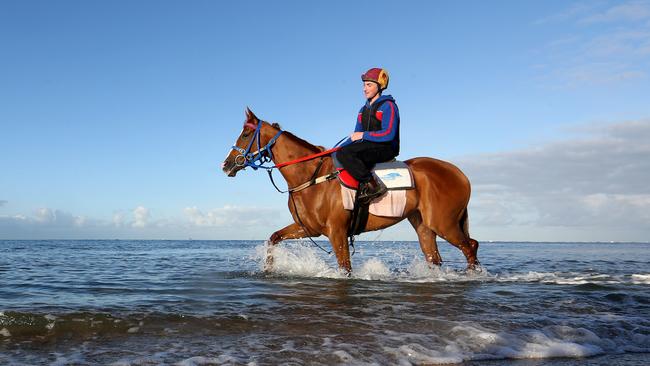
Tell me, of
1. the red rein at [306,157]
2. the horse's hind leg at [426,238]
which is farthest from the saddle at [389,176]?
the horse's hind leg at [426,238]

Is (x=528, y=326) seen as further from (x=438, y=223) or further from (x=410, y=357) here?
(x=438, y=223)

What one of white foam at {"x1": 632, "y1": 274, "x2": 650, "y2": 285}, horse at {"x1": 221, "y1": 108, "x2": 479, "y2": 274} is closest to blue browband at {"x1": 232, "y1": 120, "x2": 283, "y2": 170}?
horse at {"x1": 221, "y1": 108, "x2": 479, "y2": 274}

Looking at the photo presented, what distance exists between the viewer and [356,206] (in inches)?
343

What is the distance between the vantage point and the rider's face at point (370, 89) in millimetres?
8602

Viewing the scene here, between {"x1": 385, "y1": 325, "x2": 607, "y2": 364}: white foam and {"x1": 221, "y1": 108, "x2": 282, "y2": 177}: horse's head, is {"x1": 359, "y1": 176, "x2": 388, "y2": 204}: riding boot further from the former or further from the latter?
{"x1": 385, "y1": 325, "x2": 607, "y2": 364}: white foam

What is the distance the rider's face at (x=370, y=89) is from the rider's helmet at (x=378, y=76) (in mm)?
62

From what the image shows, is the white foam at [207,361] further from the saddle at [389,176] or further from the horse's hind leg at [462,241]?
the horse's hind leg at [462,241]

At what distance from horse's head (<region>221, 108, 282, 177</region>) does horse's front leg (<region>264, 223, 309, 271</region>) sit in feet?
4.21

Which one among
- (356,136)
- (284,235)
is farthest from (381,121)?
(284,235)

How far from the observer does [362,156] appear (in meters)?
Result: 8.62

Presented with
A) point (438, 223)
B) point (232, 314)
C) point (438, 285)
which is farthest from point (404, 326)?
point (438, 223)

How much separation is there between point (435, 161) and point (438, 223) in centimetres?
119

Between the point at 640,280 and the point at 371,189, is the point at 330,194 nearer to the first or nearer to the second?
the point at 371,189

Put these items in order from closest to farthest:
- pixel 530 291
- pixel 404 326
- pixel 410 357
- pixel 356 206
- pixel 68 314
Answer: pixel 410 357
pixel 404 326
pixel 68 314
pixel 530 291
pixel 356 206
